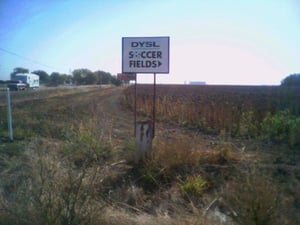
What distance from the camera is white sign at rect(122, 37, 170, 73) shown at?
8.31 metres

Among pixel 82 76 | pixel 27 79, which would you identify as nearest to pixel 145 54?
pixel 27 79

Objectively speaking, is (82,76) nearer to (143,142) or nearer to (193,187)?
(143,142)

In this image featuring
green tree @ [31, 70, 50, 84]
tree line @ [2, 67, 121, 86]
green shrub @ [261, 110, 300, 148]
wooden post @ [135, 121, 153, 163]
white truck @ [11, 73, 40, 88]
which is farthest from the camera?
tree line @ [2, 67, 121, 86]

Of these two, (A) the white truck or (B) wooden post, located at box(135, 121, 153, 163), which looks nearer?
(B) wooden post, located at box(135, 121, 153, 163)

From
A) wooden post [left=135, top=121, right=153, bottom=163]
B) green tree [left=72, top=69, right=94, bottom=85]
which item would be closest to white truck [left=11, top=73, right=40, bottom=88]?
green tree [left=72, top=69, right=94, bottom=85]

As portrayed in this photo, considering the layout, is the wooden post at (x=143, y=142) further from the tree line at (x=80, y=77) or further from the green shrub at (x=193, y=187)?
the tree line at (x=80, y=77)

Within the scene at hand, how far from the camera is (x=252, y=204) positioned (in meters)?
3.72

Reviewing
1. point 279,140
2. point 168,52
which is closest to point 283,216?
point 168,52

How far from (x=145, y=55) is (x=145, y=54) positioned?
2 cm

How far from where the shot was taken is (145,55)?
8.44 meters

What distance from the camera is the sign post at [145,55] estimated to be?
27.3 feet

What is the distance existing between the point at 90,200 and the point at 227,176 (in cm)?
298

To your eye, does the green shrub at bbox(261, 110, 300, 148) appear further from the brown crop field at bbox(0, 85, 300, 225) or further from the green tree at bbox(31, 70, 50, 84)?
the green tree at bbox(31, 70, 50, 84)

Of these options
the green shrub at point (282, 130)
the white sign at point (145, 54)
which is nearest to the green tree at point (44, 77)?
the green shrub at point (282, 130)
